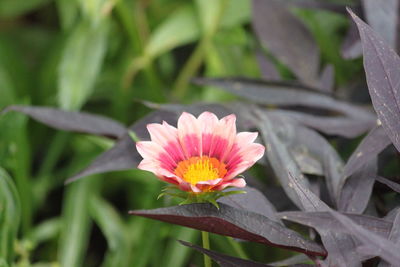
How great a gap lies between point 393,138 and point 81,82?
65 centimetres

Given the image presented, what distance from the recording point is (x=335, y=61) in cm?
126

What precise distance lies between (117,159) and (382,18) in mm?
446

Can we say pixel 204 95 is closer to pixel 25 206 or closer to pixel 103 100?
pixel 103 100

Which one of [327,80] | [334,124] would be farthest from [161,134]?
[327,80]

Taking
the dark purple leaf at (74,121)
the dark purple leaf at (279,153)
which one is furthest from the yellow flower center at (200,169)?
the dark purple leaf at (74,121)

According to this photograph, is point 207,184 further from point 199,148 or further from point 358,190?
point 358,190

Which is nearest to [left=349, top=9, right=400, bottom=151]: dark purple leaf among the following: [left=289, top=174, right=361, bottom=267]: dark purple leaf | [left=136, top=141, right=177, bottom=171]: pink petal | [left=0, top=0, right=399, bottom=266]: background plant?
[left=0, top=0, right=399, bottom=266]: background plant

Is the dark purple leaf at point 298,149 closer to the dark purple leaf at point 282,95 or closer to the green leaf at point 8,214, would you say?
the dark purple leaf at point 282,95

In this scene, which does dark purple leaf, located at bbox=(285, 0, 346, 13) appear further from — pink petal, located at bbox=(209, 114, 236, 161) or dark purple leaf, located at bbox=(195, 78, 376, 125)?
pink petal, located at bbox=(209, 114, 236, 161)

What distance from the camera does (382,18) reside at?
982 mm

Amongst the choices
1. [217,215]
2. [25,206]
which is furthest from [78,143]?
[217,215]

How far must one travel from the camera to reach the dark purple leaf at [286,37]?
1052mm

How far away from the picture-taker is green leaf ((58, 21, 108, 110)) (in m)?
1.15

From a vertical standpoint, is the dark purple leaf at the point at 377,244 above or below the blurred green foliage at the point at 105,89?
below
